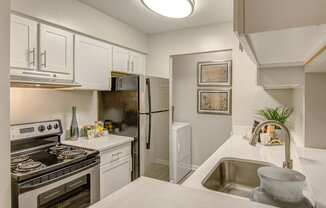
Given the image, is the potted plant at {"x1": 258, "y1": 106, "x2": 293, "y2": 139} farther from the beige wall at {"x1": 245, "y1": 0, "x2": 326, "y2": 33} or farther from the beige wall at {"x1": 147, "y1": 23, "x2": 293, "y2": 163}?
the beige wall at {"x1": 245, "y1": 0, "x2": 326, "y2": 33}

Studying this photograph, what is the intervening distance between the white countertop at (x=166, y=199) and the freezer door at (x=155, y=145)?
1.60 metres

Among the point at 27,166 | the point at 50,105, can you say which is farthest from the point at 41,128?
the point at 27,166

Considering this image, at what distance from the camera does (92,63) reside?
236 cm

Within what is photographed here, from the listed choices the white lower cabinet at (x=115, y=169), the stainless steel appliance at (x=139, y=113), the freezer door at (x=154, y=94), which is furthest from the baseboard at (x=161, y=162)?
the freezer door at (x=154, y=94)

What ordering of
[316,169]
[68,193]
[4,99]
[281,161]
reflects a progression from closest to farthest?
[4,99] < [316,169] < [281,161] < [68,193]

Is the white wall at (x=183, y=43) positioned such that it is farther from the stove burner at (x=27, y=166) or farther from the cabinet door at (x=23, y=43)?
the stove burner at (x=27, y=166)

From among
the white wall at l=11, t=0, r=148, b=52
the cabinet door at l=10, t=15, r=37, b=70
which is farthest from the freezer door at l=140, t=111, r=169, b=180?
the cabinet door at l=10, t=15, r=37, b=70

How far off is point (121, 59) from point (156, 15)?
2.51 ft

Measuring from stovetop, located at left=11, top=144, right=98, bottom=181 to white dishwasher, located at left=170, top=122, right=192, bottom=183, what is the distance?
1.51 meters

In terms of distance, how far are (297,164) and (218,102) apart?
2.36 meters

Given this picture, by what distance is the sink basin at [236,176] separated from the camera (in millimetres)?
1432

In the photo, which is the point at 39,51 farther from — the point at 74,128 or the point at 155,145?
the point at 155,145

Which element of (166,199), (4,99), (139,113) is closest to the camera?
(166,199)

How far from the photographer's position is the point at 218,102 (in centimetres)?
360
